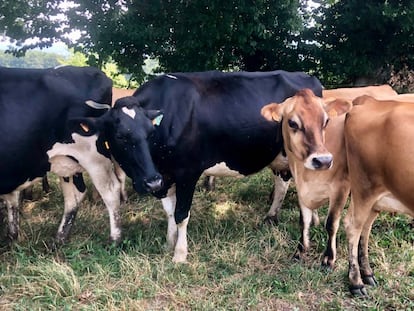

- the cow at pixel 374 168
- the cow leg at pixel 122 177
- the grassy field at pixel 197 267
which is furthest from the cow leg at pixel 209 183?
the cow at pixel 374 168

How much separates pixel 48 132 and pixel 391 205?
333 cm

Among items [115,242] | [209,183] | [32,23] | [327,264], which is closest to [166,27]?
[32,23]

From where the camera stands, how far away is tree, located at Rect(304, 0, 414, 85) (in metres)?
8.42

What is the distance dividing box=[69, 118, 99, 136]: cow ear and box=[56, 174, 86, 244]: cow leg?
2.57 ft

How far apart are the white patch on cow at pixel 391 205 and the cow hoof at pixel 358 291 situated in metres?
0.72

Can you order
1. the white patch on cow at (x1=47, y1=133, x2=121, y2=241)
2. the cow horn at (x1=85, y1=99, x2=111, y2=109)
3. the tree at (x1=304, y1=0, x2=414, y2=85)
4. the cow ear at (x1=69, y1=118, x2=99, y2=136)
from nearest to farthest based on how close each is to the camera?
the cow ear at (x1=69, y1=118, x2=99, y2=136)
the cow horn at (x1=85, y1=99, x2=111, y2=109)
the white patch on cow at (x1=47, y1=133, x2=121, y2=241)
the tree at (x1=304, y1=0, x2=414, y2=85)

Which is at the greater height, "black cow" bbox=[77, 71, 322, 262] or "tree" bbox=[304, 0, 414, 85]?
"tree" bbox=[304, 0, 414, 85]

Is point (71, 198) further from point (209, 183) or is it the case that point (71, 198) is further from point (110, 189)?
point (209, 183)

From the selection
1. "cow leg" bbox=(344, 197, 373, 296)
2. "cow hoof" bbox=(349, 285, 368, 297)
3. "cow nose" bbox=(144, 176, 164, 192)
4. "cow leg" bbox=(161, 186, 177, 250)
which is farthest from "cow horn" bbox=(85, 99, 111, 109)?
"cow hoof" bbox=(349, 285, 368, 297)

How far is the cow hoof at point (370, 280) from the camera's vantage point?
4374 millimetres

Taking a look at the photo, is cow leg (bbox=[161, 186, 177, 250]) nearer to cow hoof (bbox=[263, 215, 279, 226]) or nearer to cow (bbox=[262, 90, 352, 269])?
cow hoof (bbox=[263, 215, 279, 226])

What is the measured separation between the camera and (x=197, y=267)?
471 cm

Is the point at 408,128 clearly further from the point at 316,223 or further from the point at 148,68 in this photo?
the point at 148,68

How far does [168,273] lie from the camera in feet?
15.0
